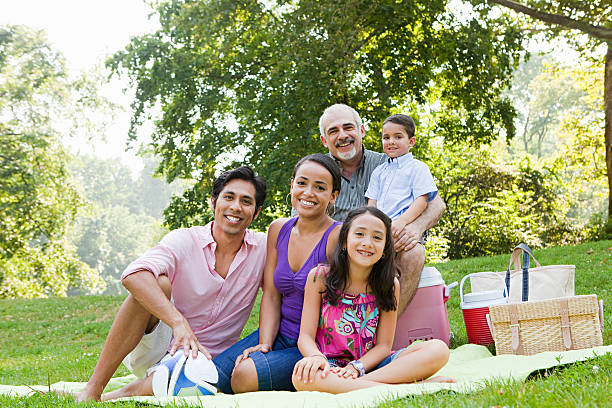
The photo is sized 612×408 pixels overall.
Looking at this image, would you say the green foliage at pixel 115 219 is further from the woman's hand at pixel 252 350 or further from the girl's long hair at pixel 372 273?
the girl's long hair at pixel 372 273

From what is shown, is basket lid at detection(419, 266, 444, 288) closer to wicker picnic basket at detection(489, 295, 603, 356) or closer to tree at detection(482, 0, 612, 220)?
wicker picnic basket at detection(489, 295, 603, 356)

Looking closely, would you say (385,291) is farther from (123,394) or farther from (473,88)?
(473,88)

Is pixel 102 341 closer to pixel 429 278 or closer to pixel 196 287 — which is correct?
pixel 196 287

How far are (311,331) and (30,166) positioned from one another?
56.0 feet

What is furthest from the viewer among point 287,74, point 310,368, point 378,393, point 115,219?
point 115,219

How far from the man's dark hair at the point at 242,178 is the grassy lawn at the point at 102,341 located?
1430mm

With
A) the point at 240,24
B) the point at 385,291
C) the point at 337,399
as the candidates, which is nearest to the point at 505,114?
the point at 240,24

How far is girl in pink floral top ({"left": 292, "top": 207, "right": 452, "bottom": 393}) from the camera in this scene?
10.8 feet

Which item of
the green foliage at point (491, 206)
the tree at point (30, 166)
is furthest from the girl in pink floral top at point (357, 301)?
the tree at point (30, 166)

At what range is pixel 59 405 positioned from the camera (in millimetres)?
2914

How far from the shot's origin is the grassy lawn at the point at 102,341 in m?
2.41

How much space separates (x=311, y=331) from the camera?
3268mm

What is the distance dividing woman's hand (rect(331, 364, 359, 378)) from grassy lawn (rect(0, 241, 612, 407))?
511mm

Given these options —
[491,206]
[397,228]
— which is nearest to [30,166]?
[491,206]
